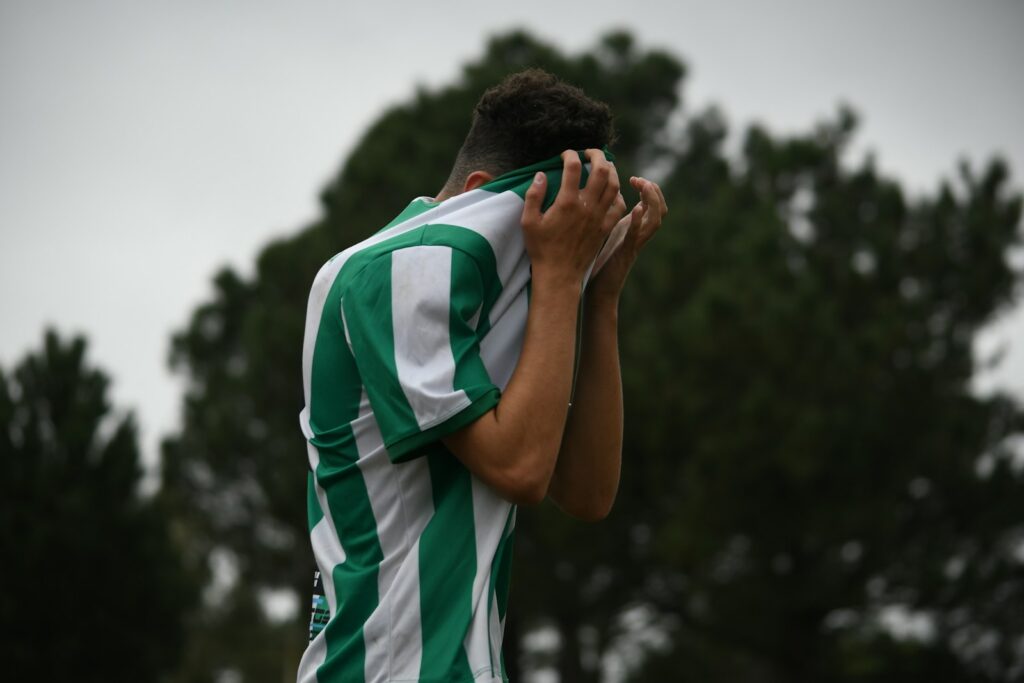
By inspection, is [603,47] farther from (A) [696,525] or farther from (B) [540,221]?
→ (B) [540,221]

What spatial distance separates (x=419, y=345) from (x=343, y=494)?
0.99ft

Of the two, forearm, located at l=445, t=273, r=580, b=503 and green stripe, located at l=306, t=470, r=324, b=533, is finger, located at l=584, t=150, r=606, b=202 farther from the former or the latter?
green stripe, located at l=306, t=470, r=324, b=533

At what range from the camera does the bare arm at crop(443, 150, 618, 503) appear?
1.78 meters

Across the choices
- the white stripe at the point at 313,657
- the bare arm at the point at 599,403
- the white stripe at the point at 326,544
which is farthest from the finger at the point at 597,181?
the white stripe at the point at 313,657

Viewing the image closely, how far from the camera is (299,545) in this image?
20469 millimetres

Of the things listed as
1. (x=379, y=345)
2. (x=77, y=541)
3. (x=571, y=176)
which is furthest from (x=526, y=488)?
(x=77, y=541)

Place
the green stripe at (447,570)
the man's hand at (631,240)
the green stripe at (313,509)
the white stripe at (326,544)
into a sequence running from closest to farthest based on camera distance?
1. the green stripe at (447,570)
2. the white stripe at (326,544)
3. the green stripe at (313,509)
4. the man's hand at (631,240)

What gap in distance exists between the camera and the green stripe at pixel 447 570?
1.74 meters

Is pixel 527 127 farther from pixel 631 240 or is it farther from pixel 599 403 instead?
pixel 599 403

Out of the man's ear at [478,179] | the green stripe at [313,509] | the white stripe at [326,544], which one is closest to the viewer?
the white stripe at [326,544]

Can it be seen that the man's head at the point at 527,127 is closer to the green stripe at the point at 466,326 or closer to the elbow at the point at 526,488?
the green stripe at the point at 466,326

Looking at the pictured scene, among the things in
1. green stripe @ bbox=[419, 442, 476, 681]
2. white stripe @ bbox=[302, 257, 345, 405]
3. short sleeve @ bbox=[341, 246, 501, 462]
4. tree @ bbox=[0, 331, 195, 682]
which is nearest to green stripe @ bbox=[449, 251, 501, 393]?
short sleeve @ bbox=[341, 246, 501, 462]

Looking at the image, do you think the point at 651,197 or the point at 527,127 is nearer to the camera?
the point at 527,127

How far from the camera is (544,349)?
→ 1.87m
